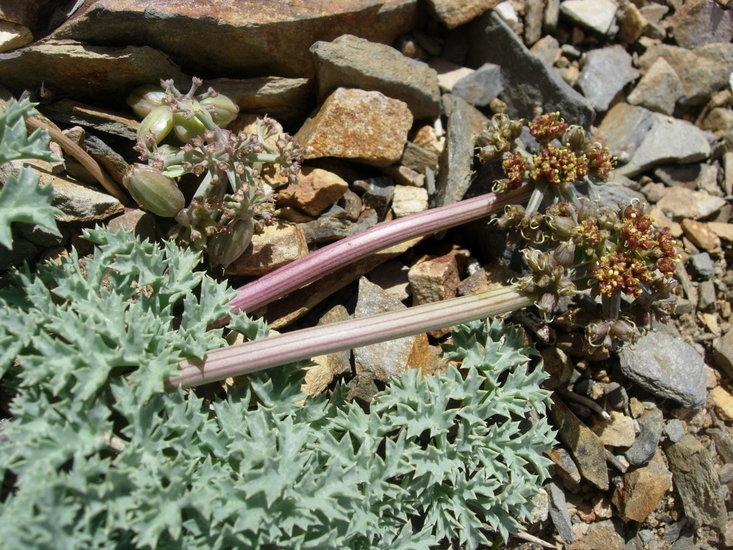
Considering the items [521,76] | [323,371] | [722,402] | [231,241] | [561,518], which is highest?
[521,76]

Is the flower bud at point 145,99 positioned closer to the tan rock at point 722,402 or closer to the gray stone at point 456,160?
the gray stone at point 456,160

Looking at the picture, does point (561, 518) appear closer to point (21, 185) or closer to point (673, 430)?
point (673, 430)

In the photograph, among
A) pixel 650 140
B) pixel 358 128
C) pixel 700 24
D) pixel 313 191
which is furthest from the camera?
pixel 700 24

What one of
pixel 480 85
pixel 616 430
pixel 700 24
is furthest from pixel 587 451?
pixel 700 24

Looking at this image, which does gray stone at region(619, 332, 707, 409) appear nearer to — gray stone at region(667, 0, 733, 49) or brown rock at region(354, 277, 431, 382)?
brown rock at region(354, 277, 431, 382)

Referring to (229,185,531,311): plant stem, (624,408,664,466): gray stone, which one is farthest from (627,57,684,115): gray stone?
(624,408,664,466): gray stone

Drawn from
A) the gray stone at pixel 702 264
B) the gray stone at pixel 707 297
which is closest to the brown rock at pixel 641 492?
the gray stone at pixel 707 297
